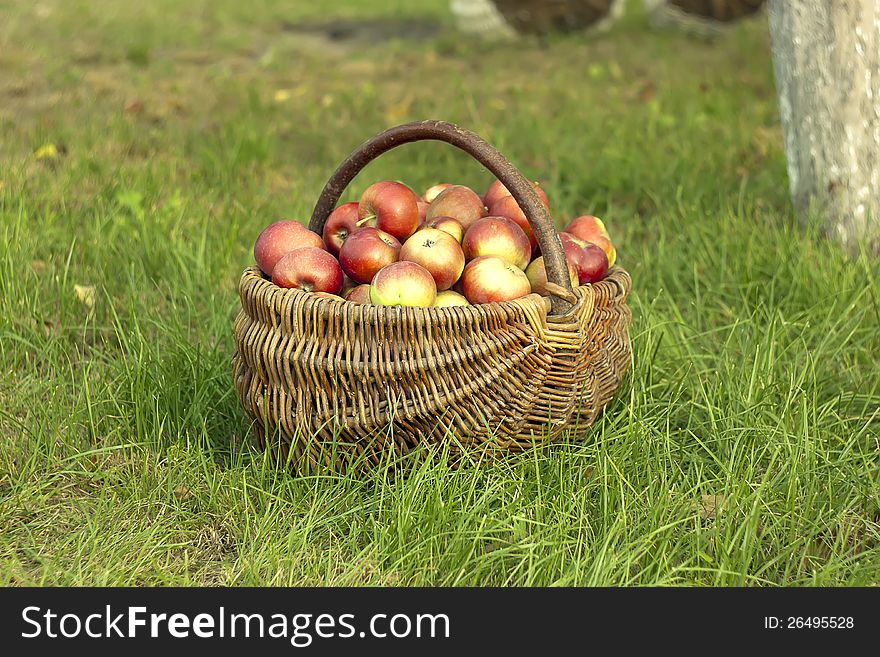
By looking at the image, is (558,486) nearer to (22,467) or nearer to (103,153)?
(22,467)

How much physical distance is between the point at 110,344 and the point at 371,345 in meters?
1.19

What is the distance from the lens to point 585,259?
104 inches

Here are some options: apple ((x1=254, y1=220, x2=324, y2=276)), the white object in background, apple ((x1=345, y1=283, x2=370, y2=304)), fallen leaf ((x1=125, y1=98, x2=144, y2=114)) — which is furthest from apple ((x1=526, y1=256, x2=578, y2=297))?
the white object in background

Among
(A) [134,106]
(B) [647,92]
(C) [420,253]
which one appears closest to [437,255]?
(C) [420,253]

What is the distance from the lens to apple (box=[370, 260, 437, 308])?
2389 millimetres

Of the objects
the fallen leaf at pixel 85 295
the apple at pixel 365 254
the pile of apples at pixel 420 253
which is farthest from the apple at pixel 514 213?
the fallen leaf at pixel 85 295

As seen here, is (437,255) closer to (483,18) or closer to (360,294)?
(360,294)

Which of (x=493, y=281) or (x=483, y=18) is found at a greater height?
(x=493, y=281)

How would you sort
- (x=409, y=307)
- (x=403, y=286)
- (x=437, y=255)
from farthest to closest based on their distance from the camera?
(x=437, y=255)
(x=403, y=286)
(x=409, y=307)

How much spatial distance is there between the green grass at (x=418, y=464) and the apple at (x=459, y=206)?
0.63 m

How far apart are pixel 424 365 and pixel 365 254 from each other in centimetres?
40

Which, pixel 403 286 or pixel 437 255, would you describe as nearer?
pixel 403 286

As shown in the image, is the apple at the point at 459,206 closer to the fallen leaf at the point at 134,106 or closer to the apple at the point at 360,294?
the apple at the point at 360,294

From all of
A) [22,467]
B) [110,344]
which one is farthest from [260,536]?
[110,344]
